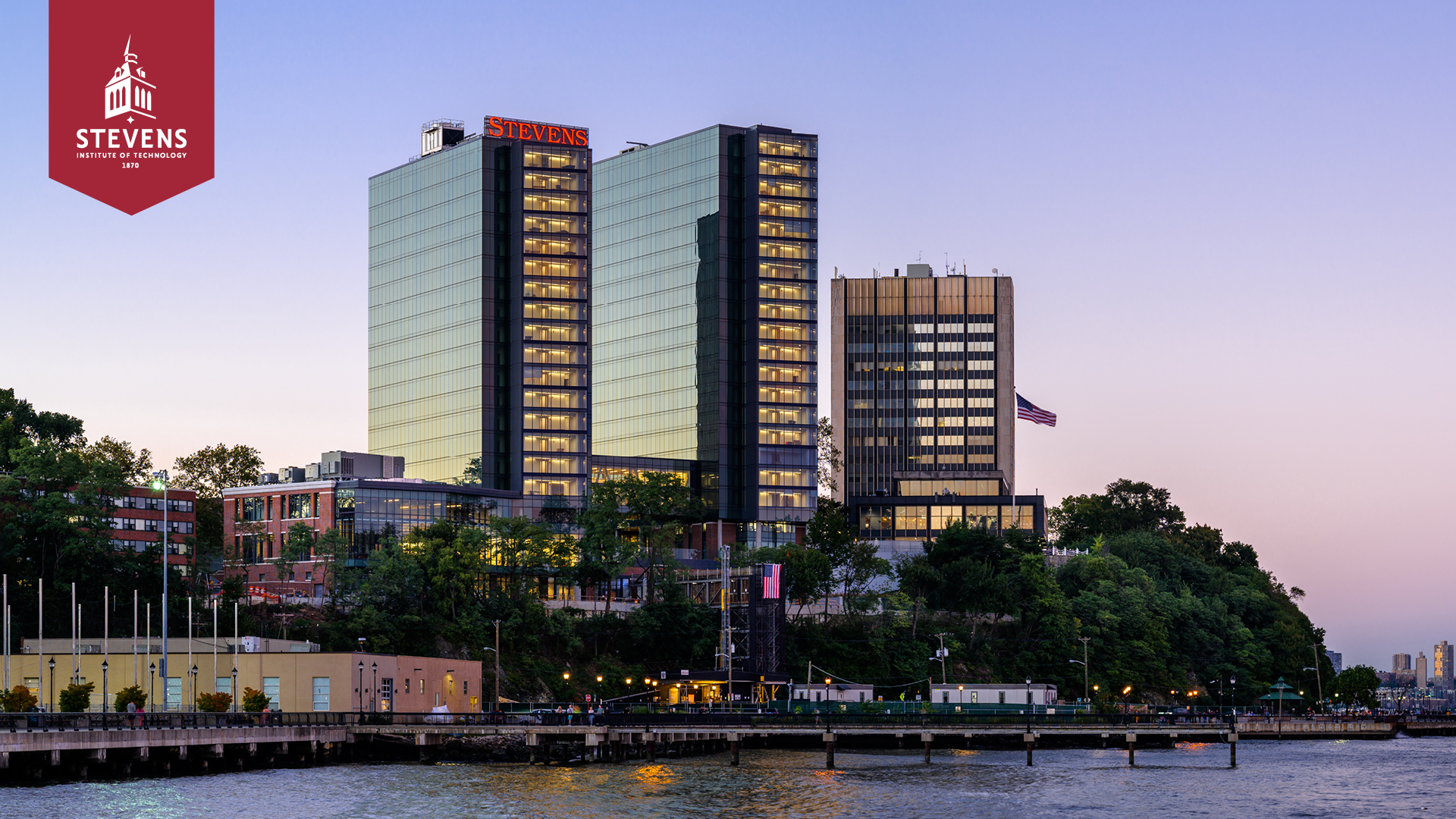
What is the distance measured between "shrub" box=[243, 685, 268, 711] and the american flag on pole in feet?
179

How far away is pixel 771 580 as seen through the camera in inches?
6535

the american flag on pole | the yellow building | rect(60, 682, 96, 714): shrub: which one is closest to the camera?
rect(60, 682, 96, 714): shrub

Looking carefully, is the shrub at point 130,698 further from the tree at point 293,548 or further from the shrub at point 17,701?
the tree at point 293,548

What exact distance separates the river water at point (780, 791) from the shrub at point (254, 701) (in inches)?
382

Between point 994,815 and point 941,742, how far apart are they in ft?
196

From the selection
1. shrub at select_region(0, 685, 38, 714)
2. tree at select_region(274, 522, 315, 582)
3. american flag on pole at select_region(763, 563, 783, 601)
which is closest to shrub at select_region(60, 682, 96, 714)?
shrub at select_region(0, 685, 38, 714)

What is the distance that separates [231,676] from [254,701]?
1040 centimetres

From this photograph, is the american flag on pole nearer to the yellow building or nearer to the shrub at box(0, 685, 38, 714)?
the yellow building

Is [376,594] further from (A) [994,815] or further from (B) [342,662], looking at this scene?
(A) [994,815]

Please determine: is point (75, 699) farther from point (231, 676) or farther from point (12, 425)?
point (12, 425)

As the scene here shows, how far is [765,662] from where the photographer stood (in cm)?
16912

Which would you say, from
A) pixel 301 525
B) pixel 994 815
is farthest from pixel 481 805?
pixel 301 525

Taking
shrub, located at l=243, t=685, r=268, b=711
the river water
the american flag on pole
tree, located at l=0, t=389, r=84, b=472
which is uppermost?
tree, located at l=0, t=389, r=84, b=472

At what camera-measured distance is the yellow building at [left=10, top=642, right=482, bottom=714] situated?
133125 mm
